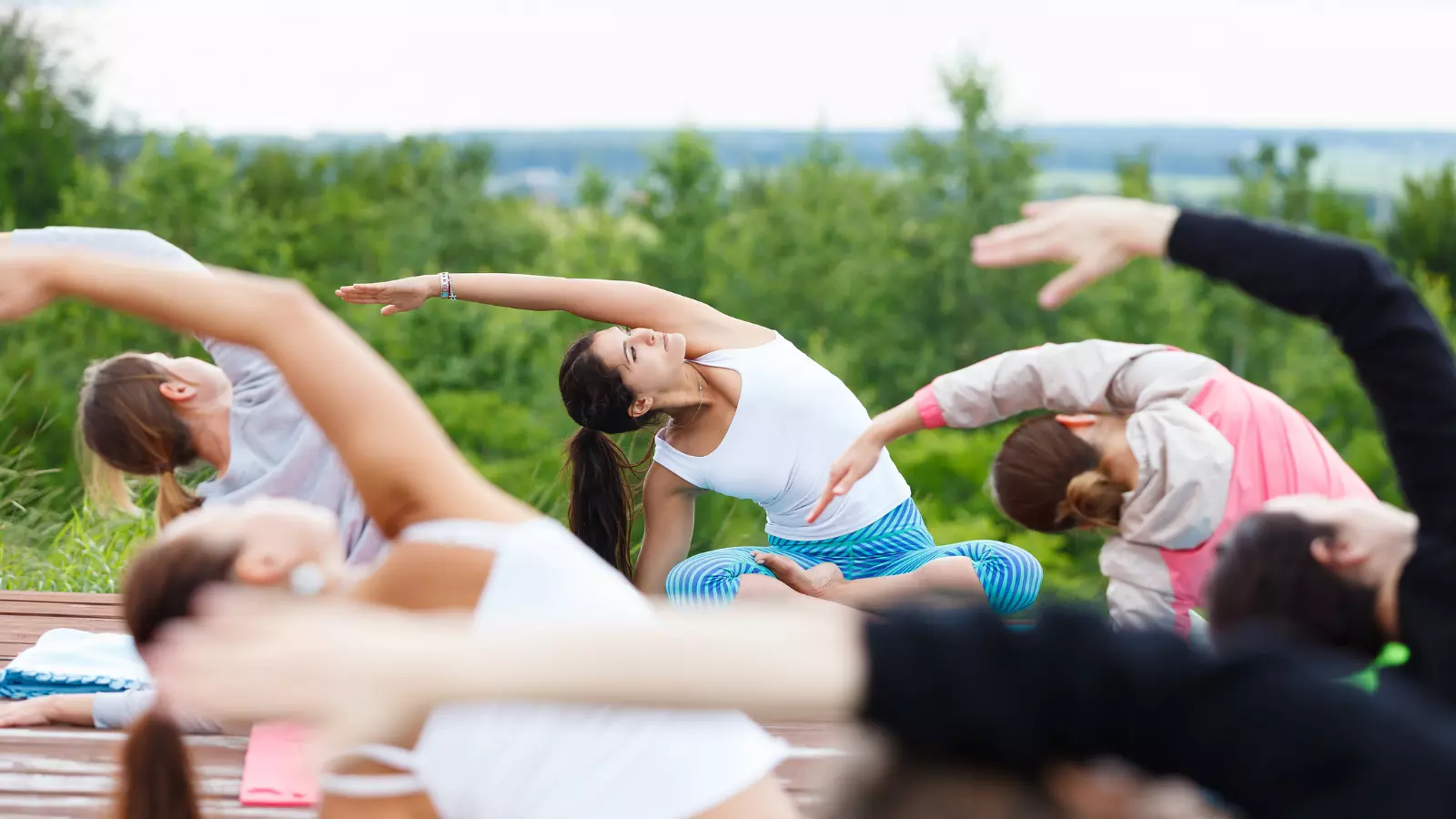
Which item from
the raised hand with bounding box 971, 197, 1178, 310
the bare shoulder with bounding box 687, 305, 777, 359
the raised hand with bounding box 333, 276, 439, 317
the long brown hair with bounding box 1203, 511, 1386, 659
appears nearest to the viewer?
the long brown hair with bounding box 1203, 511, 1386, 659

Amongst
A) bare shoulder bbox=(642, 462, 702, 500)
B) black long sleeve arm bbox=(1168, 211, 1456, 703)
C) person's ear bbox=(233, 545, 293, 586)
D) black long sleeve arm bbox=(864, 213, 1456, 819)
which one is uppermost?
black long sleeve arm bbox=(1168, 211, 1456, 703)

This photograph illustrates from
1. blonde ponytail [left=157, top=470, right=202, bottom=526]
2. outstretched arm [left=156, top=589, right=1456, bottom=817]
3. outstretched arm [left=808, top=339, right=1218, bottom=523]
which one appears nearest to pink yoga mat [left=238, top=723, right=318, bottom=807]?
→ blonde ponytail [left=157, top=470, right=202, bottom=526]

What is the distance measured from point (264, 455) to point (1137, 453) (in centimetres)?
206

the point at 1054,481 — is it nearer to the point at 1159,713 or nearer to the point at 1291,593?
the point at 1291,593

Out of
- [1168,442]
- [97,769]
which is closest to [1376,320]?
[1168,442]

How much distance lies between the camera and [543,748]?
1723 millimetres

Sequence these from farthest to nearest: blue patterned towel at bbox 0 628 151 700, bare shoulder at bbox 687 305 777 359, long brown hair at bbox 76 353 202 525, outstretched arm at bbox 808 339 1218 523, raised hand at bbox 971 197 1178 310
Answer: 1. bare shoulder at bbox 687 305 777 359
2. blue patterned towel at bbox 0 628 151 700
3. long brown hair at bbox 76 353 202 525
4. outstretched arm at bbox 808 339 1218 523
5. raised hand at bbox 971 197 1178 310

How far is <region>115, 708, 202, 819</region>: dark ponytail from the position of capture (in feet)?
5.65

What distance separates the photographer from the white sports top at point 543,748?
1717mm

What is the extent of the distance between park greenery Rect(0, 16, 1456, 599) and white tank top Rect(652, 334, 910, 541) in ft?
5.80

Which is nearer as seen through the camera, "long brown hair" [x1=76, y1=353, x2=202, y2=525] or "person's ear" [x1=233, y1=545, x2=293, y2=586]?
"person's ear" [x1=233, y1=545, x2=293, y2=586]

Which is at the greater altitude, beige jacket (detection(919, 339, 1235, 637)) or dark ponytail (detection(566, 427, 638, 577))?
beige jacket (detection(919, 339, 1235, 637))

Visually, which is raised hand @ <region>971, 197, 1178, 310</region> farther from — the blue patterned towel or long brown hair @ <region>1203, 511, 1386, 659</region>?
the blue patterned towel

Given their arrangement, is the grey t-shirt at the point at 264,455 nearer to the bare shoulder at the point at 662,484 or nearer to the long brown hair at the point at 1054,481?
the bare shoulder at the point at 662,484
